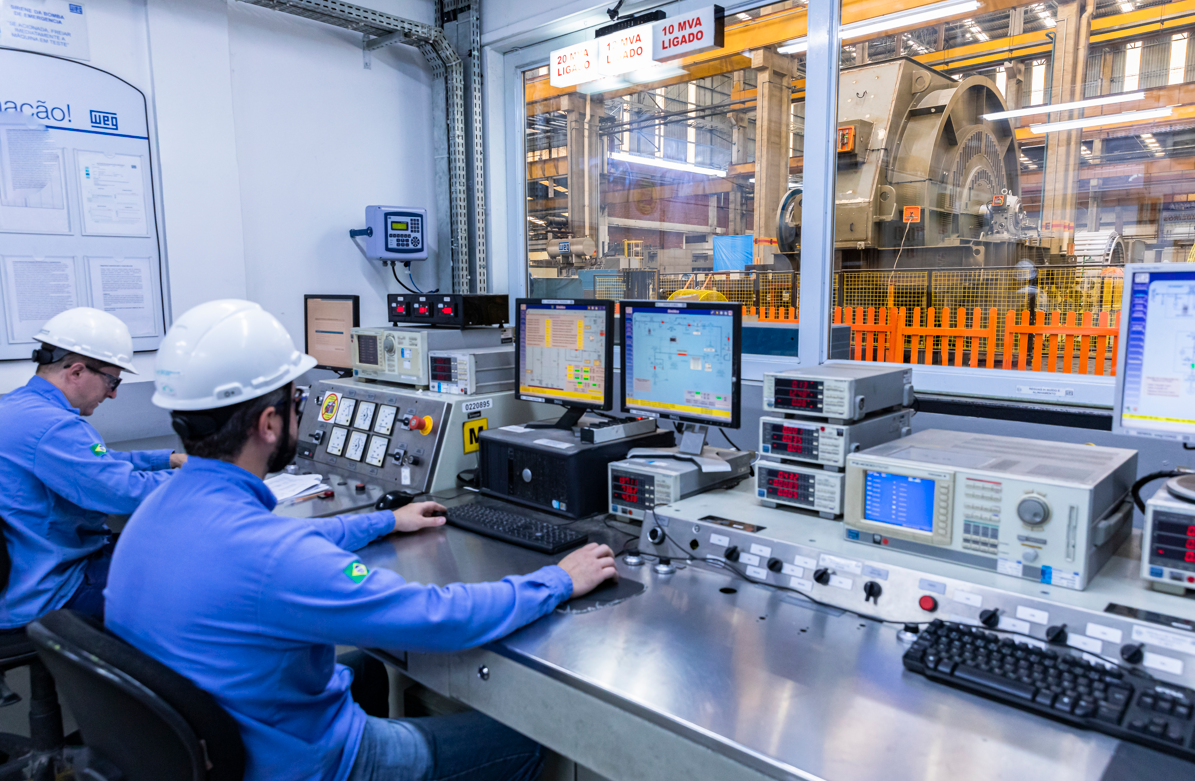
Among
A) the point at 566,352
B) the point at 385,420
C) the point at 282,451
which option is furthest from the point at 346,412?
the point at 282,451

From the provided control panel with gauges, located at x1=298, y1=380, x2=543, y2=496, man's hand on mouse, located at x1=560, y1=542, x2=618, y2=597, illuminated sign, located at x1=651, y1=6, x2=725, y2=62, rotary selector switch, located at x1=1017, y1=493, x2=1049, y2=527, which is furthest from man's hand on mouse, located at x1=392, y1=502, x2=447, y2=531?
illuminated sign, located at x1=651, y1=6, x2=725, y2=62

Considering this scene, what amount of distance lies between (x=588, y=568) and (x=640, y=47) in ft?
7.20

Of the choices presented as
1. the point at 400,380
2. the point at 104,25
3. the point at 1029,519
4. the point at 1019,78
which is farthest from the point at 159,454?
the point at 1019,78

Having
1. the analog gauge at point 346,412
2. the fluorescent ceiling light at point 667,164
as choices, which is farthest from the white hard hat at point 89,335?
the fluorescent ceiling light at point 667,164

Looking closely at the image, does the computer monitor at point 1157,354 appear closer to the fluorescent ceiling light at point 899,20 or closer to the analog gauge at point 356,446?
the fluorescent ceiling light at point 899,20

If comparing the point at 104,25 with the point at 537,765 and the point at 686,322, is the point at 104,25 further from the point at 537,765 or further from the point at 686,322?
the point at 537,765

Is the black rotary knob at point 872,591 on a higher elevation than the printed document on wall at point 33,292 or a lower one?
lower

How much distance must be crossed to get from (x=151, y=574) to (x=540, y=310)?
135 cm

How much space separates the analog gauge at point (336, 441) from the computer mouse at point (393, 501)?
Result: 515 millimetres

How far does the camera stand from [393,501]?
209 cm

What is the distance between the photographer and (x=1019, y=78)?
3.15m

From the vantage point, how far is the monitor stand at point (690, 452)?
1.88m

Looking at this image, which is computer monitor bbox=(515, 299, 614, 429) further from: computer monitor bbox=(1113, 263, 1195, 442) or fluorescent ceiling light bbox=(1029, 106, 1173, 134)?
fluorescent ceiling light bbox=(1029, 106, 1173, 134)

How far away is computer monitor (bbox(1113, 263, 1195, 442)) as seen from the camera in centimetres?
126
